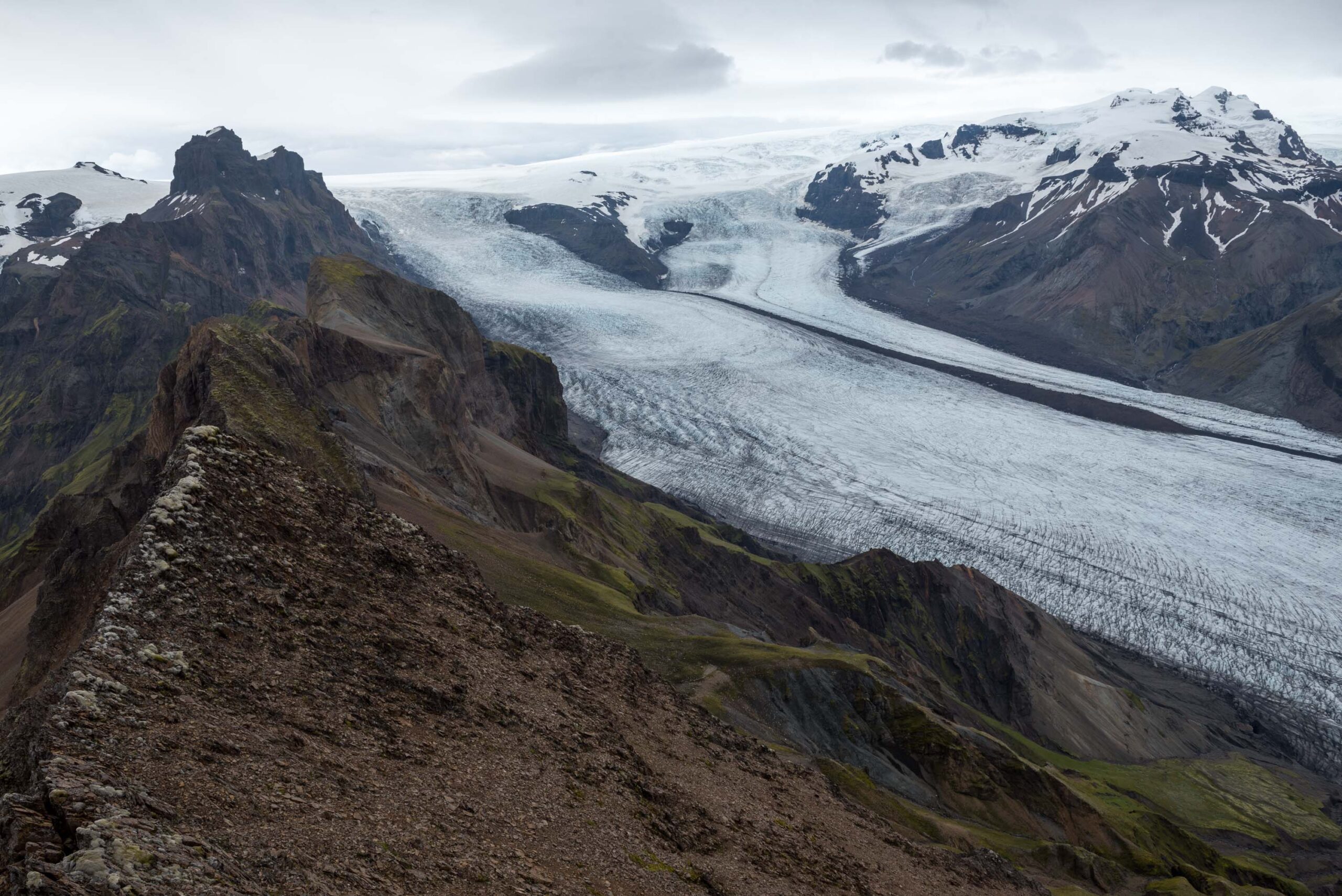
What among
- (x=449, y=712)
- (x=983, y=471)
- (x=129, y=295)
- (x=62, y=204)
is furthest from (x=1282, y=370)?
(x=62, y=204)

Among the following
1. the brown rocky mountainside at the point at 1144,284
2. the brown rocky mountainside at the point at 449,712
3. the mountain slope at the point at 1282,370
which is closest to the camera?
the brown rocky mountainside at the point at 449,712

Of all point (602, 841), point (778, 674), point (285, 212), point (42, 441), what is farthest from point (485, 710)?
point (285, 212)

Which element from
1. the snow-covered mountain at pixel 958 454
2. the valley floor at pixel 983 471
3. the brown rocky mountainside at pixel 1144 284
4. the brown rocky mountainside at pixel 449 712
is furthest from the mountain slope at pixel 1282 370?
the brown rocky mountainside at pixel 449 712

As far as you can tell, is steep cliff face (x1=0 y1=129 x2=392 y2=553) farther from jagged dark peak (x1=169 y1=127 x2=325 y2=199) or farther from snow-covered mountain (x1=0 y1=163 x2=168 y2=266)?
snow-covered mountain (x1=0 y1=163 x2=168 y2=266)

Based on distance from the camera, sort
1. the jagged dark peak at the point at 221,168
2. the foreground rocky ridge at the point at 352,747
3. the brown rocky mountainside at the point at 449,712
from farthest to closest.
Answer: the jagged dark peak at the point at 221,168 < the brown rocky mountainside at the point at 449,712 < the foreground rocky ridge at the point at 352,747

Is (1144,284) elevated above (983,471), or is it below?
above

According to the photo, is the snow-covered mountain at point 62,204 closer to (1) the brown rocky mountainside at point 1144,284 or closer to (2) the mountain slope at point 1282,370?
(1) the brown rocky mountainside at point 1144,284

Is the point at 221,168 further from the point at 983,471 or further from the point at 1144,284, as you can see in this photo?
the point at 1144,284
